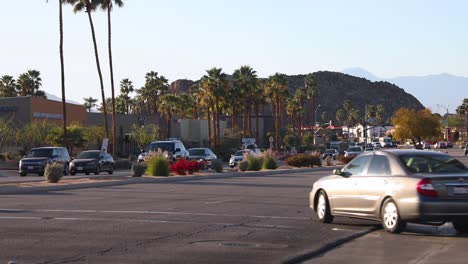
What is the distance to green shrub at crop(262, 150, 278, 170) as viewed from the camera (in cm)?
5197

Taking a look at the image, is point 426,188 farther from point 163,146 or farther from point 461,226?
point 163,146

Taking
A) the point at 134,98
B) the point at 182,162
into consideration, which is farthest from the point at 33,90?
the point at 182,162

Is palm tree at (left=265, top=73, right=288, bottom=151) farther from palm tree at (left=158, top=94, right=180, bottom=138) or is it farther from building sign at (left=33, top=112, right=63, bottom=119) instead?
building sign at (left=33, top=112, right=63, bottom=119)

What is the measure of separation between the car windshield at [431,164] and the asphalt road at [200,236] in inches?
47.6

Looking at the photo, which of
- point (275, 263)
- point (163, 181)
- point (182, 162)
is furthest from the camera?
point (182, 162)

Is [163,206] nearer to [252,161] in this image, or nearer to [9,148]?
[252,161]

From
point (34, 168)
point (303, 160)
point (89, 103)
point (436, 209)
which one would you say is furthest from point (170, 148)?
point (89, 103)

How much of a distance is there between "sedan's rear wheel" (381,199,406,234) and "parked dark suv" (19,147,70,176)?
3104 centimetres

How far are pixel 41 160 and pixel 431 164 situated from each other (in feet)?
107

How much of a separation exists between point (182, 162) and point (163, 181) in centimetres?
483

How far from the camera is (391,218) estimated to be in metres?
14.9

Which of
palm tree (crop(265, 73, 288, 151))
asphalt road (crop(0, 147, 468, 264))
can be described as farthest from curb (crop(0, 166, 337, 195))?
palm tree (crop(265, 73, 288, 151))

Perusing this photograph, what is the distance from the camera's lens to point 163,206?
70.6 feet

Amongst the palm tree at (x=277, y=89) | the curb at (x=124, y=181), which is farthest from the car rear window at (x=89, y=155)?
the palm tree at (x=277, y=89)
